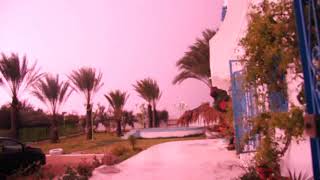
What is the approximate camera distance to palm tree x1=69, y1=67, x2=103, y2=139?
28.6 meters

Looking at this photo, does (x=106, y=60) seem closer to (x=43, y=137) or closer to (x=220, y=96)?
(x=43, y=137)

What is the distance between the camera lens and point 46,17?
23.3 meters

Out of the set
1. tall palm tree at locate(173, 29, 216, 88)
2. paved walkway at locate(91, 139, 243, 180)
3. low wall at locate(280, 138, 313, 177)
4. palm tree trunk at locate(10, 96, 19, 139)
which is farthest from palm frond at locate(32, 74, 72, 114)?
low wall at locate(280, 138, 313, 177)

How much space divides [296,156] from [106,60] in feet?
82.5

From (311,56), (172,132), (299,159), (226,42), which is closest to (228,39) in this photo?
(226,42)

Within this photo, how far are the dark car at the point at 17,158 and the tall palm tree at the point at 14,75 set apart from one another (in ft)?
42.1

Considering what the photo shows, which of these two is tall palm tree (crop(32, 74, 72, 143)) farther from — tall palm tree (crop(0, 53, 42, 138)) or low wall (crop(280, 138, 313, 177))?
low wall (crop(280, 138, 313, 177))

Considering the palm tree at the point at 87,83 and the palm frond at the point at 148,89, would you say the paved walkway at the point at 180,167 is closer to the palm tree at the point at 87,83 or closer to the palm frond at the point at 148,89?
the palm tree at the point at 87,83

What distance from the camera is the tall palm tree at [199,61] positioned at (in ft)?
81.4

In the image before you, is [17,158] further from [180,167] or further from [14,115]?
[14,115]

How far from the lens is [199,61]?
83.3ft

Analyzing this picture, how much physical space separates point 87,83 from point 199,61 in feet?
30.5

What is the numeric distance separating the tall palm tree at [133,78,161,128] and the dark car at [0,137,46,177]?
19592 millimetres

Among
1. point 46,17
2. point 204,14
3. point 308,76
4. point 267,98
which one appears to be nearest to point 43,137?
point 46,17
